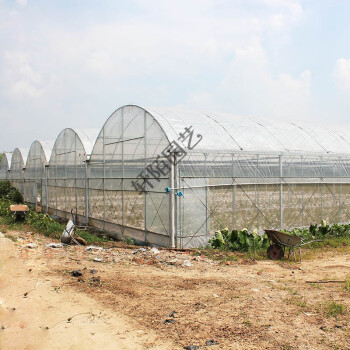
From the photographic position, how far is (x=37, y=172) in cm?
2427

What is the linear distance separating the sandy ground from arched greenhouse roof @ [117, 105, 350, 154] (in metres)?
4.16

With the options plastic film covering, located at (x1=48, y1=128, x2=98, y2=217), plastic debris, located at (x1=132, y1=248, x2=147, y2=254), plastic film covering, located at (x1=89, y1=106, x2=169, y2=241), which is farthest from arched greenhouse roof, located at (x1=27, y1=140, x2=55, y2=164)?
plastic debris, located at (x1=132, y1=248, x2=147, y2=254)

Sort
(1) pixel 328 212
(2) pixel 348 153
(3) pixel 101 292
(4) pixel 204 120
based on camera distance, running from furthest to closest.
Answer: (2) pixel 348 153
(1) pixel 328 212
(4) pixel 204 120
(3) pixel 101 292

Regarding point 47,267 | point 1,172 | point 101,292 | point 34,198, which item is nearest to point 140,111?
point 47,267

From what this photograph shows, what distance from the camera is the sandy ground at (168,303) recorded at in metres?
4.96

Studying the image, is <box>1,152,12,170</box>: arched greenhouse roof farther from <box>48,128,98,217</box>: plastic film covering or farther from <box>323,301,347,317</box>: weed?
<box>323,301,347,317</box>: weed

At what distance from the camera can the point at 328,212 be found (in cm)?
1454

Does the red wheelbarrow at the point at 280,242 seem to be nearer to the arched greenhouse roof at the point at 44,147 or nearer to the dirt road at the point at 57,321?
the dirt road at the point at 57,321

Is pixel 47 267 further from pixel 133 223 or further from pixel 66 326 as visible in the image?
pixel 133 223

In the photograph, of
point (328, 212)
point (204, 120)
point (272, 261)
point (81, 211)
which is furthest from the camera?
point (81, 211)

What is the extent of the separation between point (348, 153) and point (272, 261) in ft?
26.5

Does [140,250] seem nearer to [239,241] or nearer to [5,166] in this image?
[239,241]

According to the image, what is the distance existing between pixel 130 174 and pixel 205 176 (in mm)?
2699

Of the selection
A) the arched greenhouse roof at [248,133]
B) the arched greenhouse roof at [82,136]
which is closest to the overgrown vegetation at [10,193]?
the arched greenhouse roof at [82,136]
